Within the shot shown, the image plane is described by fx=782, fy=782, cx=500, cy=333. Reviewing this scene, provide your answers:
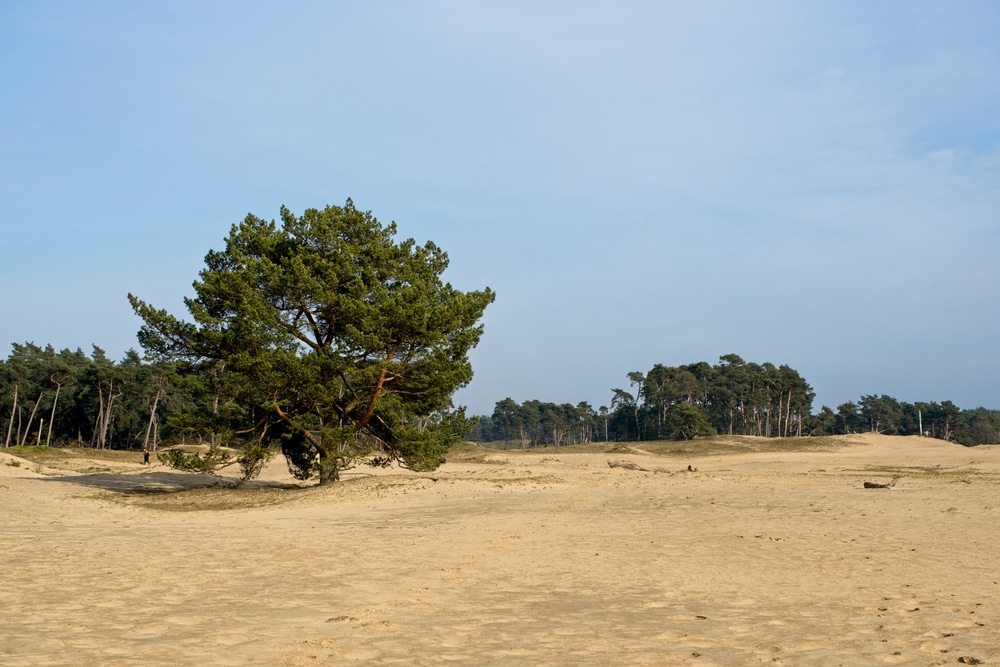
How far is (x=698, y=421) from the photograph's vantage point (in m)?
85.1

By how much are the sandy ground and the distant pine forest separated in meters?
46.0

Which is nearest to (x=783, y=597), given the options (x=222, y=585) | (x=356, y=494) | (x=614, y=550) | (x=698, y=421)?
(x=614, y=550)

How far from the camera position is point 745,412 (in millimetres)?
100375

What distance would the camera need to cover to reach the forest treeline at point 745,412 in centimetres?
9588

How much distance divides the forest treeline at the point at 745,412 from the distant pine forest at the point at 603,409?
155 mm

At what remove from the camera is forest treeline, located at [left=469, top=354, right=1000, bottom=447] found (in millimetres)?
95875

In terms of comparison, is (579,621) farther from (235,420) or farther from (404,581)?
(235,420)

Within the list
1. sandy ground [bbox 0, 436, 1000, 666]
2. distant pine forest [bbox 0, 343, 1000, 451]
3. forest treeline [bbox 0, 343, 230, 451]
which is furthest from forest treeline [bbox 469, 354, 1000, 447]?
sandy ground [bbox 0, 436, 1000, 666]

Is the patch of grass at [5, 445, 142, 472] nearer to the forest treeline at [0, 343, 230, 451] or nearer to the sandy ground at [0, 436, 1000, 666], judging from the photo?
the forest treeline at [0, 343, 230, 451]

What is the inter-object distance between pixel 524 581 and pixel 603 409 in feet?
405

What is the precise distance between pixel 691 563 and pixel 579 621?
4.00 meters

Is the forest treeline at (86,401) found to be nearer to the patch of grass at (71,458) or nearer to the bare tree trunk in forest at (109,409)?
the bare tree trunk in forest at (109,409)

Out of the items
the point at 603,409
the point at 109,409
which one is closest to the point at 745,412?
the point at 603,409

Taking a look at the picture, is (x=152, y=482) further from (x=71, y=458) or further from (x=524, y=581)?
(x=524, y=581)
